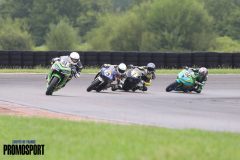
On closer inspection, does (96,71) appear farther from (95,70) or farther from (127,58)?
(127,58)

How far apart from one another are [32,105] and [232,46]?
6548 centimetres

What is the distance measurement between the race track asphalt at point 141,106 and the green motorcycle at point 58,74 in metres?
0.34

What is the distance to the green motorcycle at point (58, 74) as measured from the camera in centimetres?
1944

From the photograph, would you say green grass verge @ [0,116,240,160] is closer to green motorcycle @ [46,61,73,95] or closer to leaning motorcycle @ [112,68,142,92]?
green motorcycle @ [46,61,73,95]

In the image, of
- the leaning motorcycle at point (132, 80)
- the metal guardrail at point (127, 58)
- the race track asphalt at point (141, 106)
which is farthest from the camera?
the metal guardrail at point (127, 58)

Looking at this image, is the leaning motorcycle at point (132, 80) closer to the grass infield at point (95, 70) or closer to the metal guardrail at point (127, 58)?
the grass infield at point (95, 70)

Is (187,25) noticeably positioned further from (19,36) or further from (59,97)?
(59,97)

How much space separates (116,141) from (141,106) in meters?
7.05

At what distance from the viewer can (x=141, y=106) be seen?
1627 cm

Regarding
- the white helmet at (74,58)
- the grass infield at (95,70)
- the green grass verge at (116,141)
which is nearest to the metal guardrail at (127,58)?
the grass infield at (95,70)

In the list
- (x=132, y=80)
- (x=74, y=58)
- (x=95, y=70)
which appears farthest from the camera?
(x=95, y=70)

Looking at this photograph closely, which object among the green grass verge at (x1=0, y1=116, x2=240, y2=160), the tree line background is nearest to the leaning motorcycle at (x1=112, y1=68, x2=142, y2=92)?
the green grass verge at (x1=0, y1=116, x2=240, y2=160)

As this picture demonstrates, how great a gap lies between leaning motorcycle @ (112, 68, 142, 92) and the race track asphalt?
477 millimetres

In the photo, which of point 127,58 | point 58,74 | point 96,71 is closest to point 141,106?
point 58,74
